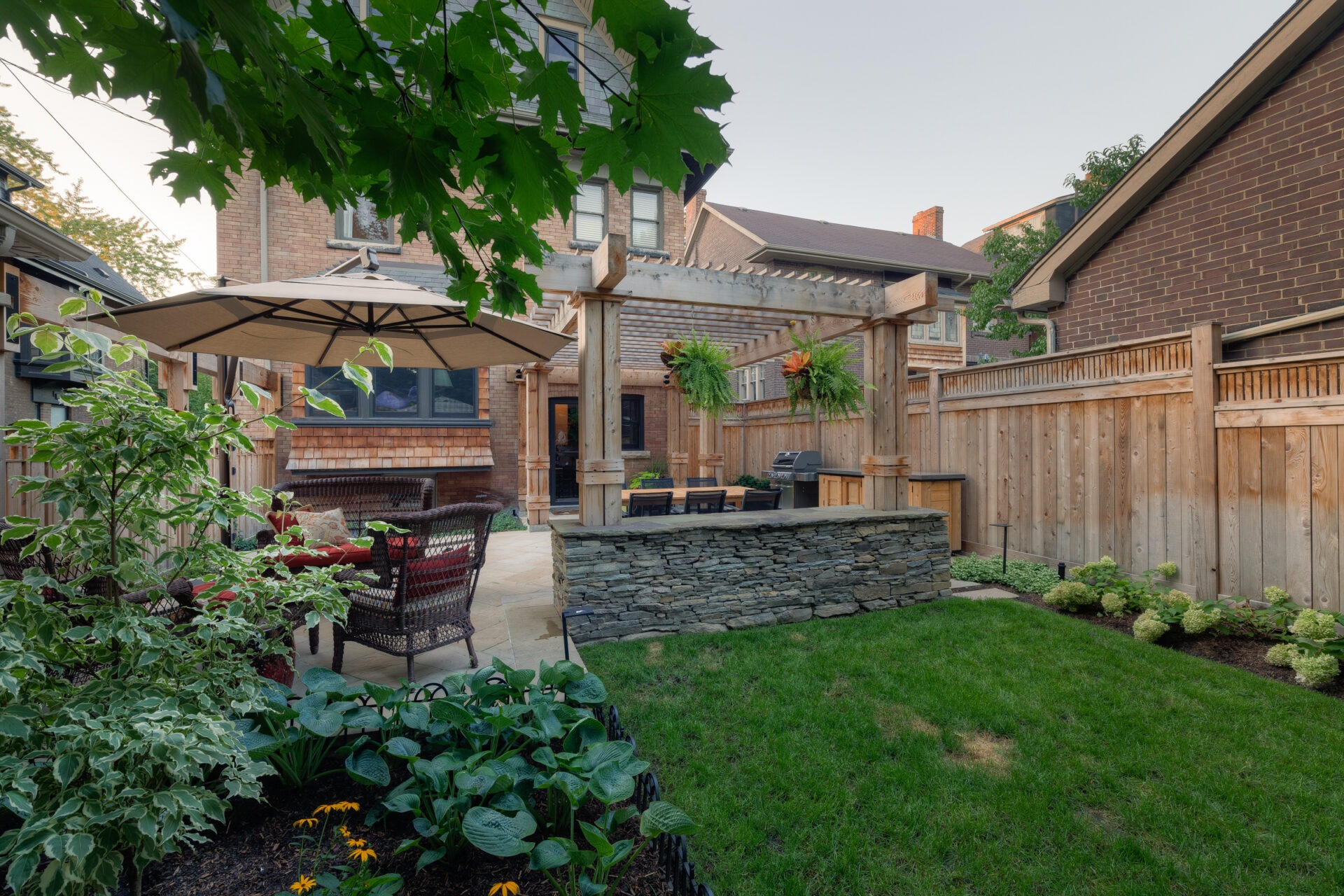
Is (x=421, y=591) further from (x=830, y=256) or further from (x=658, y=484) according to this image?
(x=830, y=256)

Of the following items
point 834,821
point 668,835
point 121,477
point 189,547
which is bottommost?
point 834,821

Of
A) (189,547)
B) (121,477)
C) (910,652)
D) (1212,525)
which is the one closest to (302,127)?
(121,477)

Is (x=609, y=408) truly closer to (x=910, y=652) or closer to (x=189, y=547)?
(x=910, y=652)

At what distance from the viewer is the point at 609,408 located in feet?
15.3

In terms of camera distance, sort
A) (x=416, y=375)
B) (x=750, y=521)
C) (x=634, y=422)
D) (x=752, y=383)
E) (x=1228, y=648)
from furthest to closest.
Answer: (x=752, y=383) < (x=634, y=422) < (x=416, y=375) < (x=750, y=521) < (x=1228, y=648)

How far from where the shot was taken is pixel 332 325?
180 inches

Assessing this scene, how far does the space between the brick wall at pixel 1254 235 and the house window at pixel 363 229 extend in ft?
35.7

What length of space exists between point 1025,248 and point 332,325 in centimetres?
1118

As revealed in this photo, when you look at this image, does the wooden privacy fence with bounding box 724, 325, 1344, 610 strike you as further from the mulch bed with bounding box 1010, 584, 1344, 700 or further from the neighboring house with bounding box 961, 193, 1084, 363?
the neighboring house with bounding box 961, 193, 1084, 363

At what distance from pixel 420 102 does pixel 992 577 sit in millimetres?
6443

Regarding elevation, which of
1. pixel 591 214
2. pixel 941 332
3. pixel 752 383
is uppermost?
pixel 591 214

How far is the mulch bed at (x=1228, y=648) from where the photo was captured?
3658 mm

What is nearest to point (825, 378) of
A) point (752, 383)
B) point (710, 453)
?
point (710, 453)

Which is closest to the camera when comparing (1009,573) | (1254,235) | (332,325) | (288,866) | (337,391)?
(288,866)
